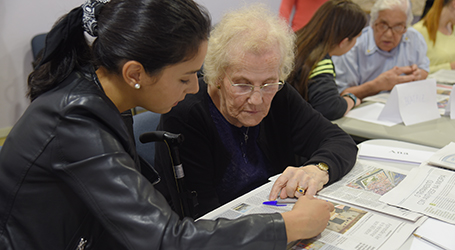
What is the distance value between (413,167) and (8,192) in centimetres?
135

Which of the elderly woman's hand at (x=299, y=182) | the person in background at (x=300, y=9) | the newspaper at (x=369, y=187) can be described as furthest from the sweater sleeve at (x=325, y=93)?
the person in background at (x=300, y=9)

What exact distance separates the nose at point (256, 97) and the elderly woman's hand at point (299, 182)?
0.29 metres

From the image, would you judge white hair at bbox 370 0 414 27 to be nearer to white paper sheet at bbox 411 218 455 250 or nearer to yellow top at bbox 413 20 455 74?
yellow top at bbox 413 20 455 74

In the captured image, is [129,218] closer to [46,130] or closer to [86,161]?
[86,161]

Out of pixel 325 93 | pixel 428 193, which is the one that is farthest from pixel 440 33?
pixel 428 193

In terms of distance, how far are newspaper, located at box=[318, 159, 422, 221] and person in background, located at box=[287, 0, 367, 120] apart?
2.84 feet

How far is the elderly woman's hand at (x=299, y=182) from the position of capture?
4.00 feet

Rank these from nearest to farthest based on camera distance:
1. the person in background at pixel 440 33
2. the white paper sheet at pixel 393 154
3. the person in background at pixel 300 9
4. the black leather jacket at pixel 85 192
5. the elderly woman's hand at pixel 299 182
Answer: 1. the black leather jacket at pixel 85 192
2. the elderly woman's hand at pixel 299 182
3. the white paper sheet at pixel 393 154
4. the person in background at pixel 440 33
5. the person in background at pixel 300 9

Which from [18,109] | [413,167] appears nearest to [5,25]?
[18,109]

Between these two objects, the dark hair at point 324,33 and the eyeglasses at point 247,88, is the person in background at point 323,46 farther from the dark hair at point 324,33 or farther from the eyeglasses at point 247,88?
the eyeglasses at point 247,88

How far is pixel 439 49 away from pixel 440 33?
0.16 metres

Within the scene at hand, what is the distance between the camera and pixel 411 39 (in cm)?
290

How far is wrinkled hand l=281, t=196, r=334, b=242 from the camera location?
0.90 metres

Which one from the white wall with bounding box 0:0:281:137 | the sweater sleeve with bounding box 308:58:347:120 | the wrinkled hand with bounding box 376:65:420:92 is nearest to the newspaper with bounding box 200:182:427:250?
the sweater sleeve with bounding box 308:58:347:120
